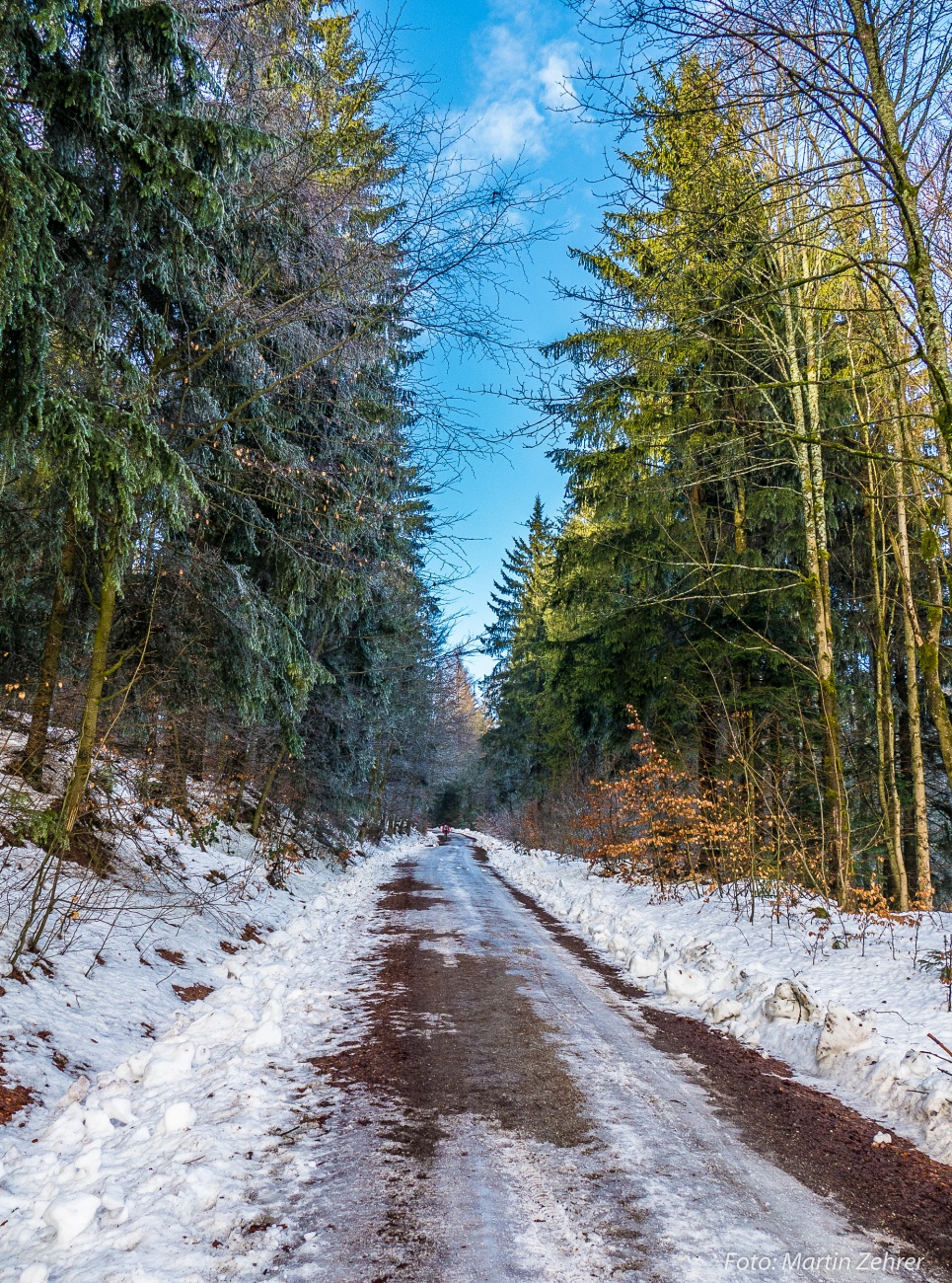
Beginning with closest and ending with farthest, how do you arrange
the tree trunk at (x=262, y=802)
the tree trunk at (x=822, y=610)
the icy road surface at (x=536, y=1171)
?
the icy road surface at (x=536, y=1171) < the tree trunk at (x=822, y=610) < the tree trunk at (x=262, y=802)

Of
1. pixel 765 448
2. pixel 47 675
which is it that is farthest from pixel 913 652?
pixel 47 675

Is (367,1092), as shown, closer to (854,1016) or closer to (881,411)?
(854,1016)

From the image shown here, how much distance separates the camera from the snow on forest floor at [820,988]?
145 inches

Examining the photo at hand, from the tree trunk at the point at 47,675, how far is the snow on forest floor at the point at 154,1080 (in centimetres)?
96

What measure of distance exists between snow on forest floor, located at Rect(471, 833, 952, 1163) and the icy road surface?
2.71 feet

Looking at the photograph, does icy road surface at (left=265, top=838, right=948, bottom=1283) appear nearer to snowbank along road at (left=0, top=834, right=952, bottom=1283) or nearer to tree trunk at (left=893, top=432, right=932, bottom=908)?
snowbank along road at (left=0, top=834, right=952, bottom=1283)

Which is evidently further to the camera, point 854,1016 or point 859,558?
point 859,558

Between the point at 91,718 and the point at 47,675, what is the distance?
1769 mm

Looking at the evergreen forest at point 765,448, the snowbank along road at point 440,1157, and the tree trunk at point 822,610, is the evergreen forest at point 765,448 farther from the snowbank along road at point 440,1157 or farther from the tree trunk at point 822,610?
the snowbank along road at point 440,1157

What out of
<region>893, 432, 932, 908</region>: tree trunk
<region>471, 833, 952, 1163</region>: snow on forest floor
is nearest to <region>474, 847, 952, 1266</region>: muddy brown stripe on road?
<region>471, 833, 952, 1163</region>: snow on forest floor

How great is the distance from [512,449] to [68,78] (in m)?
3.87

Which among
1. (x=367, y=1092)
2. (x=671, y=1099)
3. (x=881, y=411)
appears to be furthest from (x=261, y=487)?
(x=881, y=411)

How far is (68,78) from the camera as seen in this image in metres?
4.29

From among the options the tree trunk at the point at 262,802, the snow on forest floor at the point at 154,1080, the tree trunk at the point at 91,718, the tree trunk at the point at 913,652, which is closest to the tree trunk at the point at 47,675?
the snow on forest floor at the point at 154,1080
